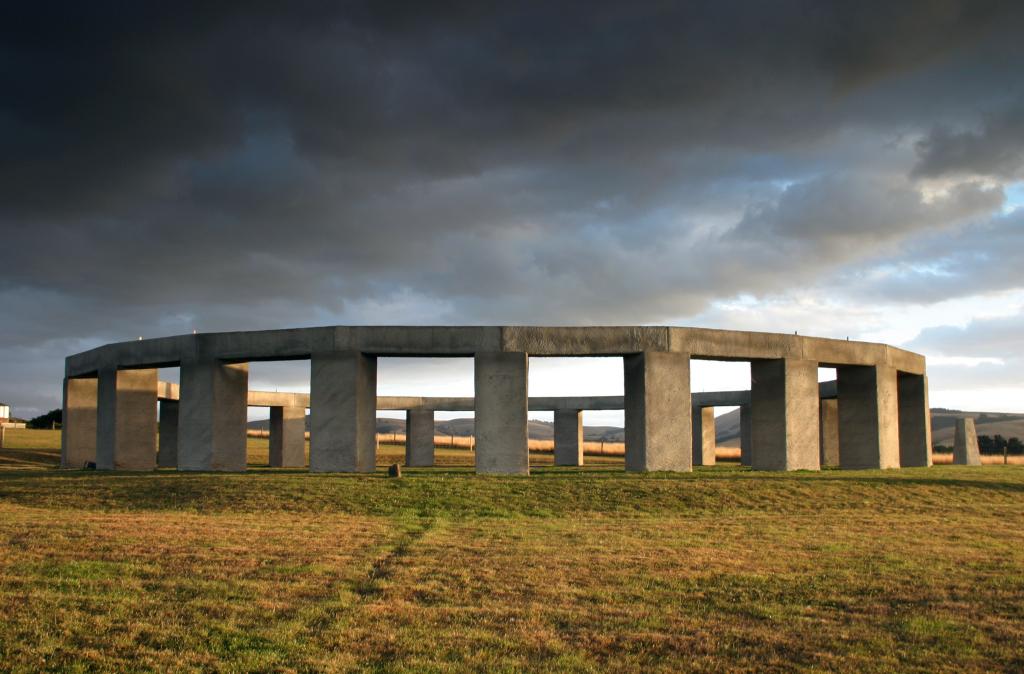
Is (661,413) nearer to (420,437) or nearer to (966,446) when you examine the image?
(966,446)

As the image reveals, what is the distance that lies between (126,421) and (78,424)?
6015 mm

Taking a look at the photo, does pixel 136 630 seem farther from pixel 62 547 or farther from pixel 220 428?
pixel 220 428

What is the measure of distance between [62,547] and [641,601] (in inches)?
370

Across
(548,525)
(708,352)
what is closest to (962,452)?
(708,352)

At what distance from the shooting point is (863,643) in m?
8.20

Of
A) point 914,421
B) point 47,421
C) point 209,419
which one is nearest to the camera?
point 209,419

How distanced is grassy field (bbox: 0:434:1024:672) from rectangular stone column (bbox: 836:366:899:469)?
352 inches

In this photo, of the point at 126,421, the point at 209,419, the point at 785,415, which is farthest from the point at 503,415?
the point at 126,421

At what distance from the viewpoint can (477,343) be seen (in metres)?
24.8

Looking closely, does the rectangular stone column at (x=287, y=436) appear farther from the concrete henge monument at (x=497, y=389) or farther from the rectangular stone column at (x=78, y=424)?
the concrete henge monument at (x=497, y=389)

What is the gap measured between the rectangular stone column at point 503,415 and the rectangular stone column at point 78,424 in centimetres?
1842

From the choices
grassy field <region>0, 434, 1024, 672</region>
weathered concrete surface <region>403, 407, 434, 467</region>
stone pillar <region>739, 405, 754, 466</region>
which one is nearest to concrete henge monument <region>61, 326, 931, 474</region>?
grassy field <region>0, 434, 1024, 672</region>

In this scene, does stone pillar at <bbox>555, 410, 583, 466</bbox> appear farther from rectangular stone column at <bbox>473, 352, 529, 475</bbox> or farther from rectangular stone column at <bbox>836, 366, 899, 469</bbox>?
rectangular stone column at <bbox>473, 352, 529, 475</bbox>


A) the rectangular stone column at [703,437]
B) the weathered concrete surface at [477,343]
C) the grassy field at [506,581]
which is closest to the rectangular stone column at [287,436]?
the weathered concrete surface at [477,343]
